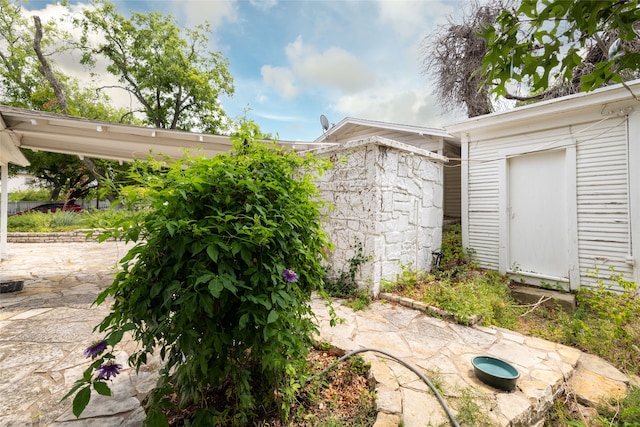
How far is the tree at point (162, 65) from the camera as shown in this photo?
48.8 feet

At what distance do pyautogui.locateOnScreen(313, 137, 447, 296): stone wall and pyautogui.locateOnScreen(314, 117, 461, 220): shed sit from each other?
154 centimetres

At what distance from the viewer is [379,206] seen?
12.7 ft

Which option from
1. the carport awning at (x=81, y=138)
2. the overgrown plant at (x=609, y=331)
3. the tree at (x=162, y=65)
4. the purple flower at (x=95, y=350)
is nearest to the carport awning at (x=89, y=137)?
the carport awning at (x=81, y=138)

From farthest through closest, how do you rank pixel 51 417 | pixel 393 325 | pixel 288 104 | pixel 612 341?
pixel 288 104
pixel 393 325
pixel 612 341
pixel 51 417

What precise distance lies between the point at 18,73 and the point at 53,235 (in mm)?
12802

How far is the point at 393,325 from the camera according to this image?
3.12m

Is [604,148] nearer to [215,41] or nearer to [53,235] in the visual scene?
[53,235]

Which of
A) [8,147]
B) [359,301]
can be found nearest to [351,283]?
[359,301]

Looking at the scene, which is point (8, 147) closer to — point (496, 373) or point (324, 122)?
point (324, 122)

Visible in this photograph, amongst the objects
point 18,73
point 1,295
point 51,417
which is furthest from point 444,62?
point 18,73

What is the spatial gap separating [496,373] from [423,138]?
544cm

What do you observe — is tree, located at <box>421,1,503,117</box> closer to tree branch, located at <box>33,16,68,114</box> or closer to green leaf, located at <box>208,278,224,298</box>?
green leaf, located at <box>208,278,224,298</box>

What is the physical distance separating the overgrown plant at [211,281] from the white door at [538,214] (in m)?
4.67

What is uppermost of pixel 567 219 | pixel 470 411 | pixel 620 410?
pixel 567 219
